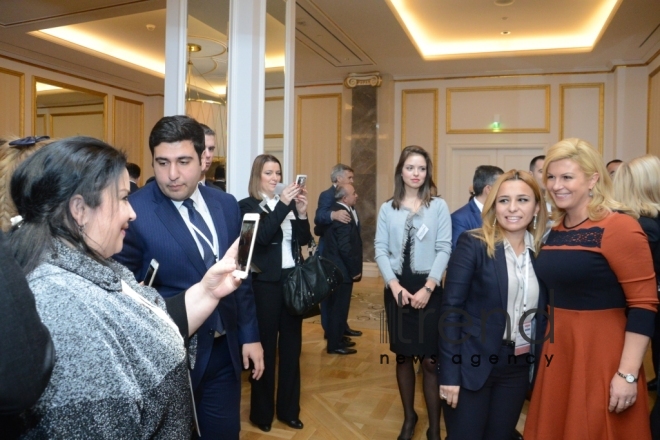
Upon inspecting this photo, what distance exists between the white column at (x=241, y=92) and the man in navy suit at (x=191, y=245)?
1907mm

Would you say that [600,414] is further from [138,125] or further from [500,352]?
[138,125]

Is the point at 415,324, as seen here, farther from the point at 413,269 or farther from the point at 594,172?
the point at 594,172

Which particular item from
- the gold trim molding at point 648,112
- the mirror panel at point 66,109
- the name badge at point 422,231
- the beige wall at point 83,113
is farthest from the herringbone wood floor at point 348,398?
the mirror panel at point 66,109

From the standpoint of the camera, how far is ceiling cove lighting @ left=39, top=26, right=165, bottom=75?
720 cm

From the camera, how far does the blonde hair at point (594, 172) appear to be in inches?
74.6

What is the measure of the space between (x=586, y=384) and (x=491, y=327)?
388 millimetres

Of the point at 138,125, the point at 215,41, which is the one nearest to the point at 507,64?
the point at 215,41

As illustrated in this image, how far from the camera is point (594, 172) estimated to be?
1949mm

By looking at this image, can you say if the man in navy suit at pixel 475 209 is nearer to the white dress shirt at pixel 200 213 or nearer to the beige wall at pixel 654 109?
the white dress shirt at pixel 200 213

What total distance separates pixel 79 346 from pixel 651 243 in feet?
8.74

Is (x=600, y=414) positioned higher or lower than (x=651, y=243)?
lower

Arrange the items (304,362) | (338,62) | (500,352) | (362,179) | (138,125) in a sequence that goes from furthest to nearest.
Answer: (138,125) → (362,179) → (338,62) → (304,362) → (500,352)

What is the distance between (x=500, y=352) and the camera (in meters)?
1.90

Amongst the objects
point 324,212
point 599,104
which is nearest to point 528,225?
point 324,212
